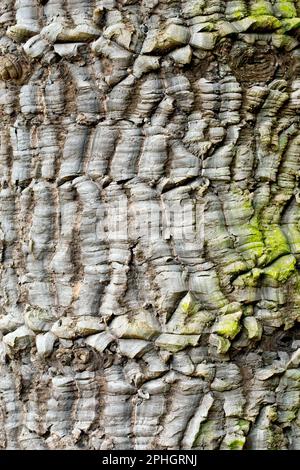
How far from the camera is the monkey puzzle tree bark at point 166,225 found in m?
1.52

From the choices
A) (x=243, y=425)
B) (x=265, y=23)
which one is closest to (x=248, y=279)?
(x=243, y=425)

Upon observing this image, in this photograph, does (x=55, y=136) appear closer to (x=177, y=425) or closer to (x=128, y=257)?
(x=128, y=257)

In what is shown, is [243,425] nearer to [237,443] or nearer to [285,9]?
[237,443]

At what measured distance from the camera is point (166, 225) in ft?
5.00

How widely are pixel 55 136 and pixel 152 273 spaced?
0.39 meters

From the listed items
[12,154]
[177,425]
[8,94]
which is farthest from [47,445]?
[8,94]

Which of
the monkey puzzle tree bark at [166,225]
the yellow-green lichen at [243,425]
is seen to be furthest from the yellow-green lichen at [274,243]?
the yellow-green lichen at [243,425]

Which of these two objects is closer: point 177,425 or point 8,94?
point 177,425

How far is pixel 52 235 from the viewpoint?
160cm

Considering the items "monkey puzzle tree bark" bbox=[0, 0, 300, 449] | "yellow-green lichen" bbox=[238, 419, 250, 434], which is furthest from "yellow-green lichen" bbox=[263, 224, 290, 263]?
"yellow-green lichen" bbox=[238, 419, 250, 434]

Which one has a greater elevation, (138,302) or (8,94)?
(8,94)

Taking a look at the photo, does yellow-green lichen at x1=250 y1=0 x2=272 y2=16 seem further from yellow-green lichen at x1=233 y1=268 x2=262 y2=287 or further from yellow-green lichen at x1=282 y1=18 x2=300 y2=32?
yellow-green lichen at x1=233 y1=268 x2=262 y2=287

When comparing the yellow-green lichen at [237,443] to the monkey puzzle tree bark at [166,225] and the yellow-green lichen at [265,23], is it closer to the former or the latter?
the monkey puzzle tree bark at [166,225]

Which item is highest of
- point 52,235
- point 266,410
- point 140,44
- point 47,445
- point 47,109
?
point 140,44
